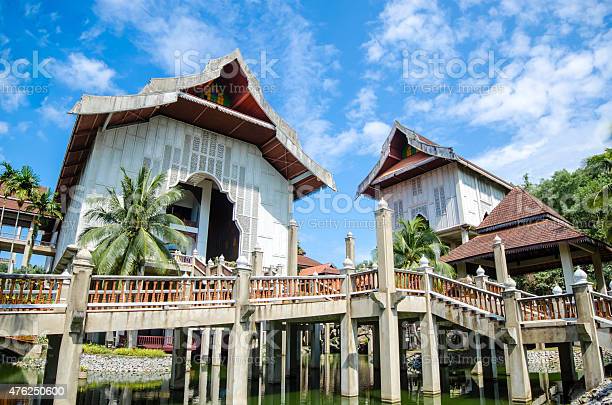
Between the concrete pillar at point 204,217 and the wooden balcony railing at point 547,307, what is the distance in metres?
17.6

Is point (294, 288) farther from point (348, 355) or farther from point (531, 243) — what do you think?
point (531, 243)

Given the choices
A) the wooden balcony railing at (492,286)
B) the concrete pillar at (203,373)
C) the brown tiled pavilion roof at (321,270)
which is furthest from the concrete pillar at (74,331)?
the brown tiled pavilion roof at (321,270)

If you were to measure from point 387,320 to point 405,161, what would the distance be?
1830 cm

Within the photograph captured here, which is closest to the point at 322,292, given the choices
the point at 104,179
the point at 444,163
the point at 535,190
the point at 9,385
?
the point at 9,385

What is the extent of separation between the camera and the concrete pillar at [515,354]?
1059 cm

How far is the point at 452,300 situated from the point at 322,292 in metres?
3.49

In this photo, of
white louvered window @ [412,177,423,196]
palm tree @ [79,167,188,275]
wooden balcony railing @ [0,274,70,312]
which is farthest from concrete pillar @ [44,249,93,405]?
white louvered window @ [412,177,423,196]

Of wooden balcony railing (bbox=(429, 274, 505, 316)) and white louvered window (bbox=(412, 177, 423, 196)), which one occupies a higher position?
white louvered window (bbox=(412, 177, 423, 196))

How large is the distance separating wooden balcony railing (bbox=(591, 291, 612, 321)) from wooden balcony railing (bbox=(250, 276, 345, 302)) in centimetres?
579

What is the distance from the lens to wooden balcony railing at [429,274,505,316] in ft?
38.5

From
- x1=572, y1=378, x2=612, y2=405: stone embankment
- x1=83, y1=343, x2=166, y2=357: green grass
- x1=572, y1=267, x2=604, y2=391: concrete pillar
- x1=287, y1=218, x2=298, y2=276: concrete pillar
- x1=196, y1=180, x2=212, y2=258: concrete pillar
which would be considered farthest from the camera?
x1=196, y1=180, x2=212, y2=258: concrete pillar

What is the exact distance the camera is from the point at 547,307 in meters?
10.7

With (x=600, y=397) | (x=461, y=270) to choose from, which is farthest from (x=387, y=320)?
(x=461, y=270)

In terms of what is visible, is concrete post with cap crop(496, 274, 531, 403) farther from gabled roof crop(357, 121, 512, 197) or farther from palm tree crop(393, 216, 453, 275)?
gabled roof crop(357, 121, 512, 197)
